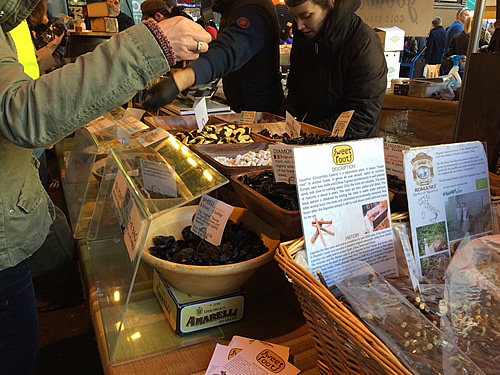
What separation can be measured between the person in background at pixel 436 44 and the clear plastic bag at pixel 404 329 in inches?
317

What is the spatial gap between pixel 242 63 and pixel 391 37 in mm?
2698

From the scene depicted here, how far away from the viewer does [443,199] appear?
90cm

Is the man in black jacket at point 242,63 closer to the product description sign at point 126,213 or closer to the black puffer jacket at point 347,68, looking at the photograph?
the black puffer jacket at point 347,68

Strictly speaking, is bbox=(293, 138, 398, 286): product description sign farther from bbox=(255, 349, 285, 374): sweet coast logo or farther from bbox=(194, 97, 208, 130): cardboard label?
bbox=(194, 97, 208, 130): cardboard label

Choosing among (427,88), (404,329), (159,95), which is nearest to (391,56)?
(427,88)

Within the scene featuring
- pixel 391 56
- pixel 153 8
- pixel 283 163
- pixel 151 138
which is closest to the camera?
pixel 283 163

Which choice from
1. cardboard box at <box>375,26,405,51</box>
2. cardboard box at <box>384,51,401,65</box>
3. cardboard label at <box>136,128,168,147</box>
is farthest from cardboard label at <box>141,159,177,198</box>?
cardboard box at <box>384,51,401,65</box>

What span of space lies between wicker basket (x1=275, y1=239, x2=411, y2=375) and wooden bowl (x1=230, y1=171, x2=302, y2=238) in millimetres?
98

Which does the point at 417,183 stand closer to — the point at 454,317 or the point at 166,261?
the point at 454,317

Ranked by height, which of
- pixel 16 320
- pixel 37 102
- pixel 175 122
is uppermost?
pixel 37 102

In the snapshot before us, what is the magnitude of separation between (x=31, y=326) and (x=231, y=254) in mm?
543

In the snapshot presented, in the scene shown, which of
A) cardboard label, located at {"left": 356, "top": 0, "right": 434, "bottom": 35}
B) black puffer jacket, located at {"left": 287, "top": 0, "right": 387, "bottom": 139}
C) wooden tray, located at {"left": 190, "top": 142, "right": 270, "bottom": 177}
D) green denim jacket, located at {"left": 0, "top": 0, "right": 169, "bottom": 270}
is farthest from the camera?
cardboard label, located at {"left": 356, "top": 0, "right": 434, "bottom": 35}

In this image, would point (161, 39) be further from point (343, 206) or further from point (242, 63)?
point (242, 63)

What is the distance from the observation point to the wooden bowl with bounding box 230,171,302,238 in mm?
863
